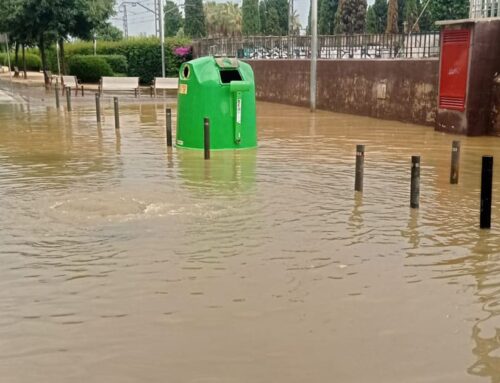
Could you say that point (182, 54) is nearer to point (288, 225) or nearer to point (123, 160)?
point (123, 160)

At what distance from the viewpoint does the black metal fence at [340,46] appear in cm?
2019

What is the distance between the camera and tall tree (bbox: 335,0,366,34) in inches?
1785

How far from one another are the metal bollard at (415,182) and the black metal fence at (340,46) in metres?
11.8

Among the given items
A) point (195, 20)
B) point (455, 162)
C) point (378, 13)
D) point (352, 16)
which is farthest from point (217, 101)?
point (195, 20)

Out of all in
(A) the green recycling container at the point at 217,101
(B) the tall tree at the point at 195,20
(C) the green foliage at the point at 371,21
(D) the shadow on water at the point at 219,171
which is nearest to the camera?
(D) the shadow on water at the point at 219,171

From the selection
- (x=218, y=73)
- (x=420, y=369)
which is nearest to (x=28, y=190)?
(x=218, y=73)

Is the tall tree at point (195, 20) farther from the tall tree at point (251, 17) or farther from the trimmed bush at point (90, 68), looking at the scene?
the trimmed bush at point (90, 68)

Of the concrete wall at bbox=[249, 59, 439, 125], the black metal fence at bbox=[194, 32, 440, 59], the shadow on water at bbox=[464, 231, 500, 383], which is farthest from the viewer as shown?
the black metal fence at bbox=[194, 32, 440, 59]

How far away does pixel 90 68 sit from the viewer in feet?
143

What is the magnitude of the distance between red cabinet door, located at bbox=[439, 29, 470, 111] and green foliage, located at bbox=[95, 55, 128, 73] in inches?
1181

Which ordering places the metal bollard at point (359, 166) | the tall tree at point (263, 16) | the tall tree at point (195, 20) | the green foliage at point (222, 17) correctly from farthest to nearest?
the tall tree at point (195, 20) → the green foliage at point (222, 17) → the tall tree at point (263, 16) → the metal bollard at point (359, 166)

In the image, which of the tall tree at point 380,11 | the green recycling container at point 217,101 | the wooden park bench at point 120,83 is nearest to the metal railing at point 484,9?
the green recycling container at point 217,101

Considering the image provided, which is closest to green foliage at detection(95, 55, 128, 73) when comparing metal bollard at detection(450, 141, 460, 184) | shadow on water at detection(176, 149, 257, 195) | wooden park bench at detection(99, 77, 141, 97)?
wooden park bench at detection(99, 77, 141, 97)

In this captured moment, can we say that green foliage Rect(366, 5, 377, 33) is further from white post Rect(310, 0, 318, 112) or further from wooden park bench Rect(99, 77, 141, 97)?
white post Rect(310, 0, 318, 112)
